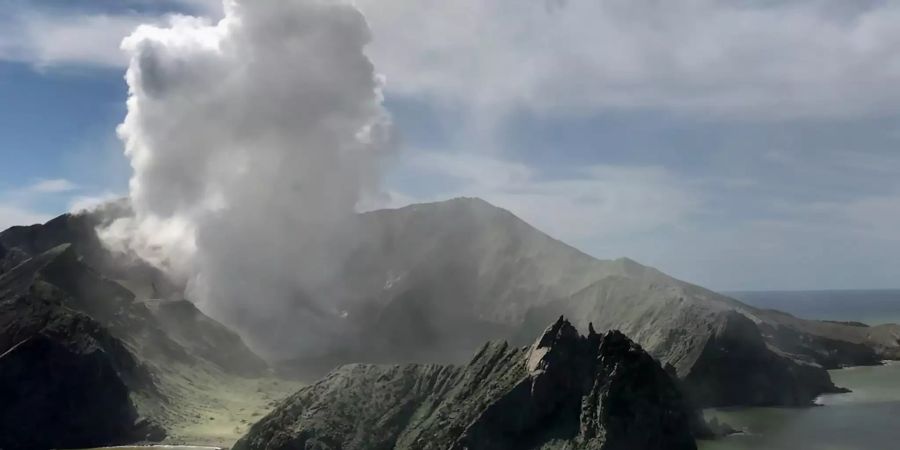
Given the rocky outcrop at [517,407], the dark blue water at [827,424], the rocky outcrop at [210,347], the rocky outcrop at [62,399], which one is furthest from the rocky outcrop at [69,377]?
the dark blue water at [827,424]

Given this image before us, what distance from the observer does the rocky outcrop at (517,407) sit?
85.9 metres

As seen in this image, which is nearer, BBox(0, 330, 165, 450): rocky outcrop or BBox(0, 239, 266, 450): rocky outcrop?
BBox(0, 330, 165, 450): rocky outcrop

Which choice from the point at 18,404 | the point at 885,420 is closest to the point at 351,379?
the point at 18,404

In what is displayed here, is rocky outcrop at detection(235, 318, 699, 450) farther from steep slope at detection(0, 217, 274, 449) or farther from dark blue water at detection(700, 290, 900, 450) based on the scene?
steep slope at detection(0, 217, 274, 449)

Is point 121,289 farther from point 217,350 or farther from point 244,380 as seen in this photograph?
point 244,380

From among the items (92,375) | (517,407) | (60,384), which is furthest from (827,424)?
(60,384)

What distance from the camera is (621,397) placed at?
86.3 metres

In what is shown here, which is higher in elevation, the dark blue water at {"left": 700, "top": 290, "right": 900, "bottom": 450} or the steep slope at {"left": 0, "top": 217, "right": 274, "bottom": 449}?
the steep slope at {"left": 0, "top": 217, "right": 274, "bottom": 449}

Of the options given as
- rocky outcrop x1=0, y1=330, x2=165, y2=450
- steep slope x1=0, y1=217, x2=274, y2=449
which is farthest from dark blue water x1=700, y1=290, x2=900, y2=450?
rocky outcrop x1=0, y1=330, x2=165, y2=450

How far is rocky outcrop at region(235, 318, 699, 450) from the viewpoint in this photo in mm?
85875

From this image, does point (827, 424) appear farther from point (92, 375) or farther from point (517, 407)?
point (92, 375)

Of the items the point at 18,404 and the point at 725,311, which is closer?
the point at 18,404

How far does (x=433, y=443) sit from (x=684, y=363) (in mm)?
91161

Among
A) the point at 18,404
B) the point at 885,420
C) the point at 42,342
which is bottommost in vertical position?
the point at 885,420
